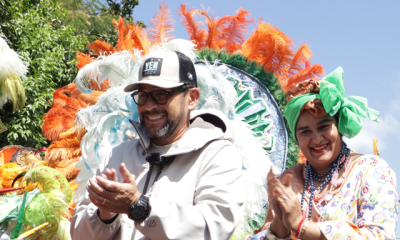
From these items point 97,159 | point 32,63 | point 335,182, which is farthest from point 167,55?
point 32,63

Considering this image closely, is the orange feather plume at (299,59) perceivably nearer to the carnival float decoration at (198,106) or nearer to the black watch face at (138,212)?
the carnival float decoration at (198,106)

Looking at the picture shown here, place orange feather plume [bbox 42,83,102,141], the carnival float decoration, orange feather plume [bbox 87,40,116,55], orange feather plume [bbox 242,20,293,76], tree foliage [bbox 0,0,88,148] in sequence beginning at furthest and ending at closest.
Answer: tree foliage [bbox 0,0,88,148]
orange feather plume [bbox 42,83,102,141]
orange feather plume [bbox 87,40,116,55]
orange feather plume [bbox 242,20,293,76]
the carnival float decoration

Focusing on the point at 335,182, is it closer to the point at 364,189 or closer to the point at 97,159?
the point at 364,189

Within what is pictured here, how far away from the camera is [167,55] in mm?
2039

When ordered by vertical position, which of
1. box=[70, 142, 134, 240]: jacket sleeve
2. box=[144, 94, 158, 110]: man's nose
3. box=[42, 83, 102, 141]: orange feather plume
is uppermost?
box=[144, 94, 158, 110]: man's nose

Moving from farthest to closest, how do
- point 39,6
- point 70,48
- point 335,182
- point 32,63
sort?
point 39,6
point 70,48
point 32,63
point 335,182

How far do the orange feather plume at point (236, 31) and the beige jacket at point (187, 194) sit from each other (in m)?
2.15

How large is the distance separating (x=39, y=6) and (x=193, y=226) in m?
11.5

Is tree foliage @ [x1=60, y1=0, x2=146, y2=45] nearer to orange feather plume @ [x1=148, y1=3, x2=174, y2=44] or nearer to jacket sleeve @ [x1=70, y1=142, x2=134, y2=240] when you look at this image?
orange feather plume @ [x1=148, y1=3, x2=174, y2=44]

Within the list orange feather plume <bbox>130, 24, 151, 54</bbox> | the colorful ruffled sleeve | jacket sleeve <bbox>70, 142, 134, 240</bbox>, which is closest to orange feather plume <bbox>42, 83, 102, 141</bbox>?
orange feather plume <bbox>130, 24, 151, 54</bbox>

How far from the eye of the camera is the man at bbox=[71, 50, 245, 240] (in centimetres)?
159

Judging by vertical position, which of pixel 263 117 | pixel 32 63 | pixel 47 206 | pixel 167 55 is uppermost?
pixel 167 55

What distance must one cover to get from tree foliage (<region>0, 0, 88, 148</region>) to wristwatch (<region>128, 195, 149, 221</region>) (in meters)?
7.79

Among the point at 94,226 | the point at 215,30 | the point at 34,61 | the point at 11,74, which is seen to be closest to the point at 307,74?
the point at 215,30
